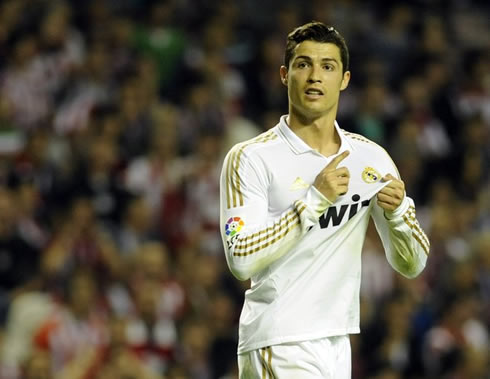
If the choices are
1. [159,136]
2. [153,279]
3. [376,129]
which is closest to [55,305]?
[153,279]

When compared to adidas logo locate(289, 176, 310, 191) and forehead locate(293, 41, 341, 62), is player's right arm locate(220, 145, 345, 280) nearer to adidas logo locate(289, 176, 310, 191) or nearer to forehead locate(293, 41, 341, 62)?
adidas logo locate(289, 176, 310, 191)

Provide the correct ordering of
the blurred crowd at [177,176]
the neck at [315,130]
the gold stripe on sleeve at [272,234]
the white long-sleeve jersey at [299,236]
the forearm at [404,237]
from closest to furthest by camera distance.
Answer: the gold stripe on sleeve at [272,234]
the white long-sleeve jersey at [299,236]
the forearm at [404,237]
the neck at [315,130]
the blurred crowd at [177,176]

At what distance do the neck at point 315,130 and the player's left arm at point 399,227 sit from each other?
29cm

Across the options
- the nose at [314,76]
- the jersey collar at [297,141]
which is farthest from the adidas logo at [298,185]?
the nose at [314,76]

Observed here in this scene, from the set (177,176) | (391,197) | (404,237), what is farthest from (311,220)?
(177,176)

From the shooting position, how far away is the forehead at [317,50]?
173 inches

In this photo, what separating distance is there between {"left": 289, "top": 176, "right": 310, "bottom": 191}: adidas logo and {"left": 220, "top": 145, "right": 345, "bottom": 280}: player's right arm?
0.04m

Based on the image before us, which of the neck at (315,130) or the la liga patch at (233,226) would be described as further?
the neck at (315,130)

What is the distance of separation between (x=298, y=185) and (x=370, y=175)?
308mm

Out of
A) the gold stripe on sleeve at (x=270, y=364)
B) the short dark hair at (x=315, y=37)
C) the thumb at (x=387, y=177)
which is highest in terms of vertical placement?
the short dark hair at (x=315, y=37)

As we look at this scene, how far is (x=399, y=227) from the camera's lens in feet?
14.5

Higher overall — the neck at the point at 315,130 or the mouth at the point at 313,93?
the mouth at the point at 313,93

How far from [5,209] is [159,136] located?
61.5 inches

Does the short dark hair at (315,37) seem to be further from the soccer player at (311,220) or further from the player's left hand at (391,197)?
the player's left hand at (391,197)
